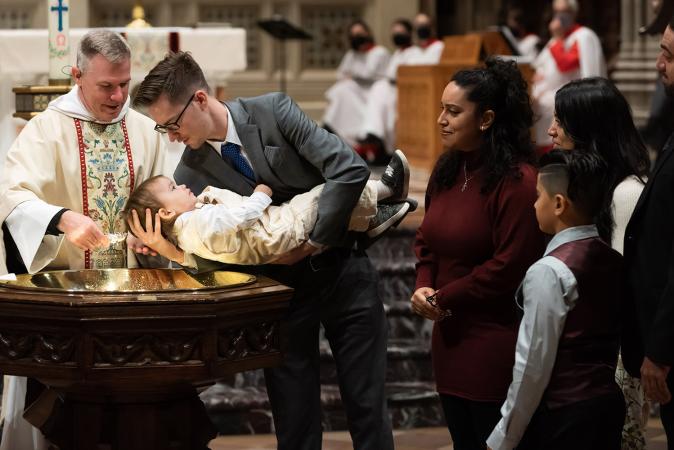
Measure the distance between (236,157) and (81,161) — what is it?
0.73 meters

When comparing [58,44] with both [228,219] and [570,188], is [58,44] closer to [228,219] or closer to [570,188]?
[228,219]

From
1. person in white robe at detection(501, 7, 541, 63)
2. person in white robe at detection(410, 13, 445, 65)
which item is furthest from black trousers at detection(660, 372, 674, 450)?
person in white robe at detection(410, 13, 445, 65)

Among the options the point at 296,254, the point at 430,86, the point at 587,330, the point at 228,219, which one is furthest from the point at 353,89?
the point at 587,330

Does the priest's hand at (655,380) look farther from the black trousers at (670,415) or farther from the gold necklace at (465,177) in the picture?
the gold necklace at (465,177)

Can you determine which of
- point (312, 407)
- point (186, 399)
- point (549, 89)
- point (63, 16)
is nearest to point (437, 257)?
point (312, 407)

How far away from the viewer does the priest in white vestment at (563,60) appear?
10.2 m

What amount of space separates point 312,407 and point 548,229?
39.6 inches

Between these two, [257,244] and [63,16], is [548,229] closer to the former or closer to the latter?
[257,244]

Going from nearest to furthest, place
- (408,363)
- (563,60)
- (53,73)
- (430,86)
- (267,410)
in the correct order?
1. (53,73)
2. (267,410)
3. (408,363)
4. (563,60)
5. (430,86)

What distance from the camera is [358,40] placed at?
12.7 meters

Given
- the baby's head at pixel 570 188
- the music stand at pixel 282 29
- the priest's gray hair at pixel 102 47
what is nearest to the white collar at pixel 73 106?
the priest's gray hair at pixel 102 47

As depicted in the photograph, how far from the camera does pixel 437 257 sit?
4094 mm

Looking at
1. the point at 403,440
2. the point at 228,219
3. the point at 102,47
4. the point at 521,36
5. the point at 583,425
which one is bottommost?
the point at 403,440

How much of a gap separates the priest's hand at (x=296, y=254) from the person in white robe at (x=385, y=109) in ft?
29.5
